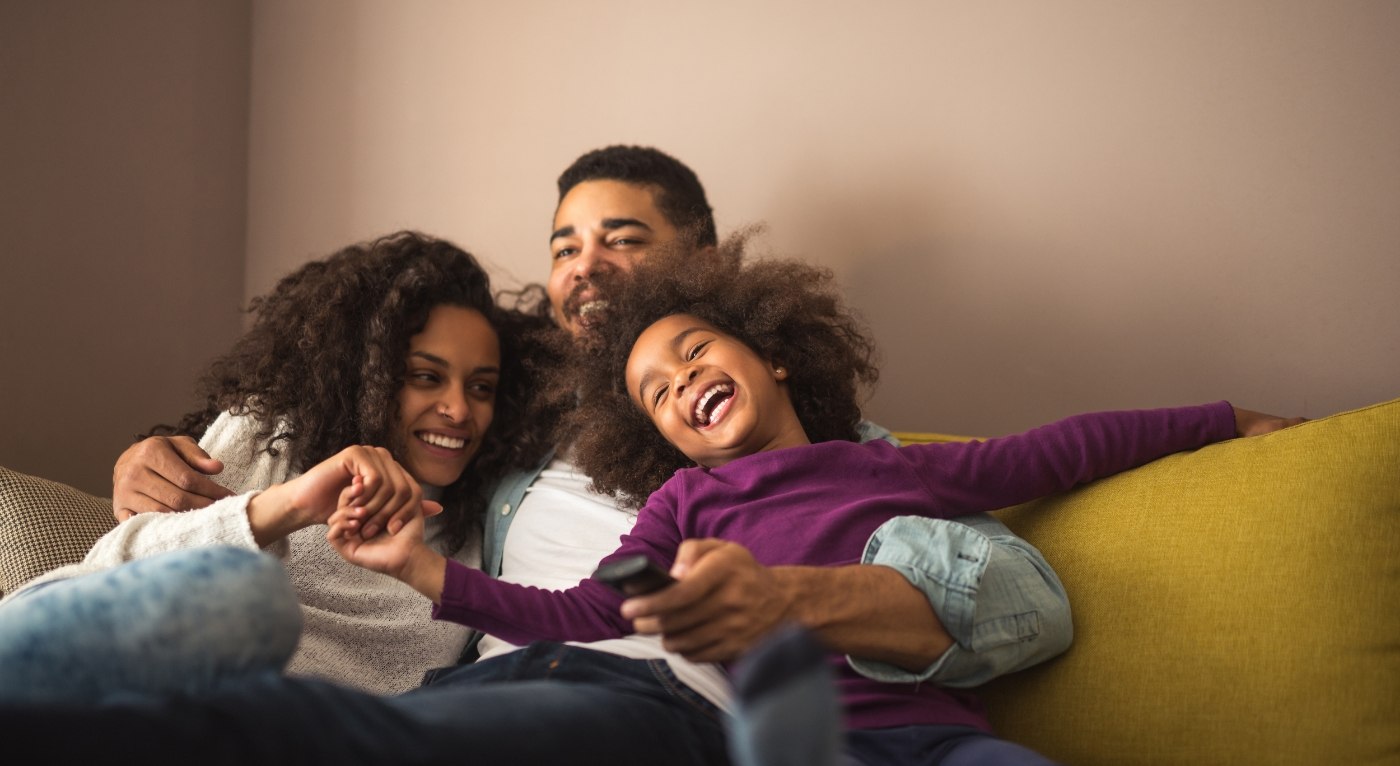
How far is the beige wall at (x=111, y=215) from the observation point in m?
2.24

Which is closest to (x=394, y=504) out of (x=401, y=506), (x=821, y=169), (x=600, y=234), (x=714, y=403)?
(x=401, y=506)

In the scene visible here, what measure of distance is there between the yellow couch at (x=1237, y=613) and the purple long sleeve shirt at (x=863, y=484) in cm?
6

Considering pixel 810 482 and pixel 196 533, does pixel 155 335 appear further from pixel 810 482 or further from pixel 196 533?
pixel 810 482

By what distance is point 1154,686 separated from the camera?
4.04 feet

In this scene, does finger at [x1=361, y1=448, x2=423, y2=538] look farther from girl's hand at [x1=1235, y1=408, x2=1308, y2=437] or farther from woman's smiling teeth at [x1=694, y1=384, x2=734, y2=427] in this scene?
girl's hand at [x1=1235, y1=408, x2=1308, y2=437]

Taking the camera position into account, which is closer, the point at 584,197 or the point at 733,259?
the point at 733,259

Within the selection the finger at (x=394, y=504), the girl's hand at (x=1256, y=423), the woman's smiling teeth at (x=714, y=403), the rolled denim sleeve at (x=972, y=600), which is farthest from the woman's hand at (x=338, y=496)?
the girl's hand at (x=1256, y=423)

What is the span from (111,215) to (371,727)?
212cm

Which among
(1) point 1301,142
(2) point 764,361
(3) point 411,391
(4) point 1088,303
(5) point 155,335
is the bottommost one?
(5) point 155,335

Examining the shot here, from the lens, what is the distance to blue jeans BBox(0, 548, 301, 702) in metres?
0.80

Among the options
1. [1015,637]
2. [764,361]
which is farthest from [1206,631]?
[764,361]

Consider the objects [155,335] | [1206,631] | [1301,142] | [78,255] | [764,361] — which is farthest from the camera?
[155,335]

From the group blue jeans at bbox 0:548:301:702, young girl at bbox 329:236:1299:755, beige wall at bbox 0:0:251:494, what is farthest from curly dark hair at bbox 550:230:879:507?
beige wall at bbox 0:0:251:494

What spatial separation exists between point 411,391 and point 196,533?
0.48 meters
